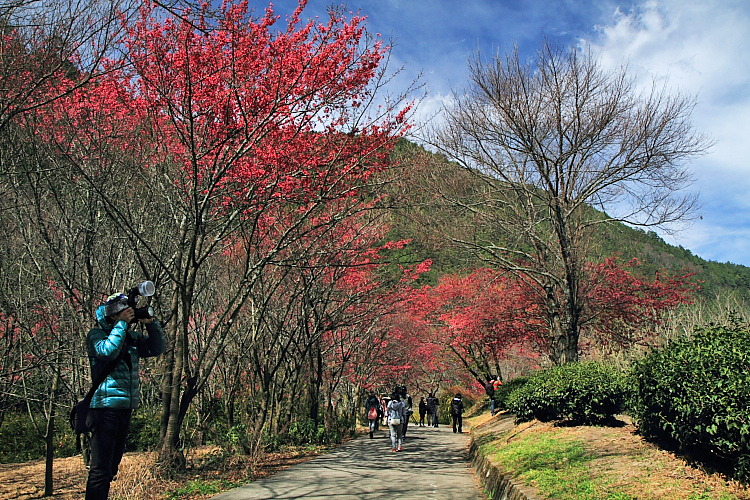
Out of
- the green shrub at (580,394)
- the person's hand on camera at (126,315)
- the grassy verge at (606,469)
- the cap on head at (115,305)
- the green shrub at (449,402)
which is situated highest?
the cap on head at (115,305)

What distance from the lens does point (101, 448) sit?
13.2 feet

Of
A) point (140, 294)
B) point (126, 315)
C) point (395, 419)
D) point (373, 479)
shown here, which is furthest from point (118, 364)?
point (395, 419)

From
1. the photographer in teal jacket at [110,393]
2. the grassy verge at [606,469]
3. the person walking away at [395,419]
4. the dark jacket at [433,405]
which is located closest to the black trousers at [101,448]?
the photographer in teal jacket at [110,393]

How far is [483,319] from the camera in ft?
62.4

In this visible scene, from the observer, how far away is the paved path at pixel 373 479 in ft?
23.6

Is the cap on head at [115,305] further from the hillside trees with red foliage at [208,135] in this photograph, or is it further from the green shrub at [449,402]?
the green shrub at [449,402]

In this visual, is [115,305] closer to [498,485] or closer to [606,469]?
[498,485]

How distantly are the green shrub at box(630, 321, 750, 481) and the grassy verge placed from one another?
28cm

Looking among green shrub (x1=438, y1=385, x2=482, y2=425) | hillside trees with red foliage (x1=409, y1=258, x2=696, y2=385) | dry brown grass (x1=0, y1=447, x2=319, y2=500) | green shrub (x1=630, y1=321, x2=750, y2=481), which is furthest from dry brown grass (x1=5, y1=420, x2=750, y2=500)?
green shrub (x1=438, y1=385, x2=482, y2=425)

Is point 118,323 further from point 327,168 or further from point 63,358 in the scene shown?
point 63,358

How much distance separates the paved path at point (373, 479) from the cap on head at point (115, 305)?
12.2ft

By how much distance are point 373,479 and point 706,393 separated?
17.0 ft

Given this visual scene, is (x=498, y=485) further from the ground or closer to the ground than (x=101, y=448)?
closer to the ground

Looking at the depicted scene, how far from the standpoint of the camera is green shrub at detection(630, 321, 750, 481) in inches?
191
